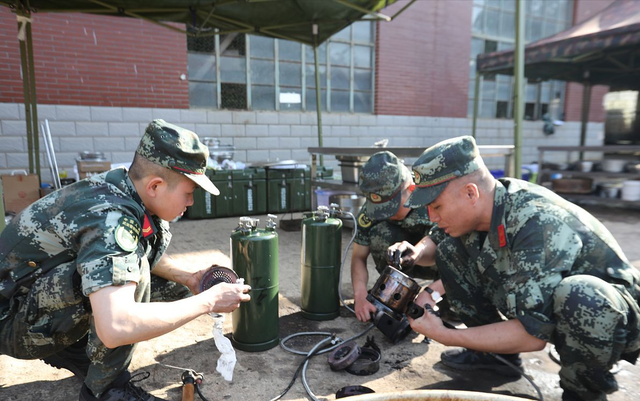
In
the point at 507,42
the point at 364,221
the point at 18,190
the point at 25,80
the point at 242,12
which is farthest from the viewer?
the point at 507,42

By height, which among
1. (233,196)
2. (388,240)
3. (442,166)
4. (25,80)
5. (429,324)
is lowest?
(233,196)

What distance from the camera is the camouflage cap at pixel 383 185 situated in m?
2.73

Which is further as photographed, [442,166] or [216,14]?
[216,14]

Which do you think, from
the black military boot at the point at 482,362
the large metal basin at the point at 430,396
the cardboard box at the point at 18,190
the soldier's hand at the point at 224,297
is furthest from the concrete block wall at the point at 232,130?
the large metal basin at the point at 430,396

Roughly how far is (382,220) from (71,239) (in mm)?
1923

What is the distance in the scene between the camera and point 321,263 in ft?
9.04

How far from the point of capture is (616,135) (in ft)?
38.5

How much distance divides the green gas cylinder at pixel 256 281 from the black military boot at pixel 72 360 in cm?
79

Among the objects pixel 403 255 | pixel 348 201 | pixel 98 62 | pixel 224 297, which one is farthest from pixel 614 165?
pixel 98 62

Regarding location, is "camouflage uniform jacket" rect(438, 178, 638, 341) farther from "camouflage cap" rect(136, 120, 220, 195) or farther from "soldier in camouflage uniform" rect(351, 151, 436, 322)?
"camouflage cap" rect(136, 120, 220, 195)

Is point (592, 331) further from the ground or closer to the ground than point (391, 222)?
closer to the ground

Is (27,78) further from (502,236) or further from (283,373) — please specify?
(502,236)

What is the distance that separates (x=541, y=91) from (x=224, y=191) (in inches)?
426

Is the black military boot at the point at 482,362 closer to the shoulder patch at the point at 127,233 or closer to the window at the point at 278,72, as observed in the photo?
the shoulder patch at the point at 127,233
